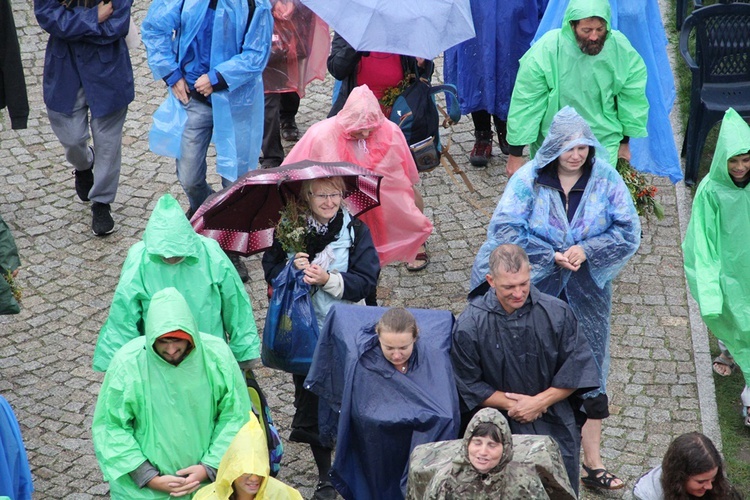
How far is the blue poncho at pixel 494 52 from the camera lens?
31.4 ft

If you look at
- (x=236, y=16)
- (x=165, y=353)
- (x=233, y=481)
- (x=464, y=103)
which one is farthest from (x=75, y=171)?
(x=233, y=481)

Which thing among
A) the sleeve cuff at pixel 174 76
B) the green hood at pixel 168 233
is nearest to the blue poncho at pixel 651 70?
the sleeve cuff at pixel 174 76

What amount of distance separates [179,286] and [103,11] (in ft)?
10.1

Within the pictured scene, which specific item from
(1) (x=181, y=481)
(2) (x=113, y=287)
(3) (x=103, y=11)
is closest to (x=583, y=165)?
(1) (x=181, y=481)

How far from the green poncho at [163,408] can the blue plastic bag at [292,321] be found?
681mm

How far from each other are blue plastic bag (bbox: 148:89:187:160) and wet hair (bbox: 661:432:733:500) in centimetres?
437

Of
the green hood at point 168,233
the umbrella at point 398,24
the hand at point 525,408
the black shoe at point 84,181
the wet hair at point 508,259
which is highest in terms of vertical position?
the umbrella at point 398,24

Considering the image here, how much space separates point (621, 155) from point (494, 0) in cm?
217

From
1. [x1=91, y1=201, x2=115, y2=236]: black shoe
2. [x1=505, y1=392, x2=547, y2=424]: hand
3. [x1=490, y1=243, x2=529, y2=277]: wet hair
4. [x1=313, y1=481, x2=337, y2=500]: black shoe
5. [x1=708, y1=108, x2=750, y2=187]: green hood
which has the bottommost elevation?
[x1=313, y1=481, x2=337, y2=500]: black shoe

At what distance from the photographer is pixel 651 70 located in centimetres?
895

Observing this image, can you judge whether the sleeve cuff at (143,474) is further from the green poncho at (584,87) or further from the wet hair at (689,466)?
the green poncho at (584,87)

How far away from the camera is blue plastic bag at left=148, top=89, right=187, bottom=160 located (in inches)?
337

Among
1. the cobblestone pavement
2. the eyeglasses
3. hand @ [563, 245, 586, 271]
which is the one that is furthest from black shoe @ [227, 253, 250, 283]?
hand @ [563, 245, 586, 271]

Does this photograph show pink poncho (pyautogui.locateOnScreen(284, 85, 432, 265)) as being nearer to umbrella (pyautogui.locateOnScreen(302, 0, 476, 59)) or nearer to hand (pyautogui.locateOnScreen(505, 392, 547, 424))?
umbrella (pyautogui.locateOnScreen(302, 0, 476, 59))
